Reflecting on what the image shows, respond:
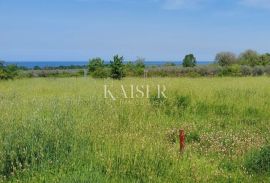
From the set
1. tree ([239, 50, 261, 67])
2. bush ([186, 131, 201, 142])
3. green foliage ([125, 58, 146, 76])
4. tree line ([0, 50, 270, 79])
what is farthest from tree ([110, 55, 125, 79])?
bush ([186, 131, 201, 142])

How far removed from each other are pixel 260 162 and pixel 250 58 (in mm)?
39973

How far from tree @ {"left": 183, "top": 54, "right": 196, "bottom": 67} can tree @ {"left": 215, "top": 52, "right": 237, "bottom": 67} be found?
584 centimetres

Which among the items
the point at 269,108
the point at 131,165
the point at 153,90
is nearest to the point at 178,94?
the point at 153,90

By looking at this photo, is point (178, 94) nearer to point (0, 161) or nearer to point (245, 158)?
point (245, 158)

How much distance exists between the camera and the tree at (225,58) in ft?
156

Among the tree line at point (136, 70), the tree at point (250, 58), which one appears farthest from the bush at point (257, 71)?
the tree at point (250, 58)

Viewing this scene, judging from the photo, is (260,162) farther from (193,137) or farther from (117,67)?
(117,67)

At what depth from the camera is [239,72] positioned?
1323 inches

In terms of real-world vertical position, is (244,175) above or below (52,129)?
below

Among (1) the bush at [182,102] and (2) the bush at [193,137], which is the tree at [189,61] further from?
(2) the bush at [193,137]

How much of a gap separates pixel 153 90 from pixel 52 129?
8.99 m

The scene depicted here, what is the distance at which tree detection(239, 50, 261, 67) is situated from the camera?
4312 centimetres

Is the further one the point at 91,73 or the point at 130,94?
the point at 91,73

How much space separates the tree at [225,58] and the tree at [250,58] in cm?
89
